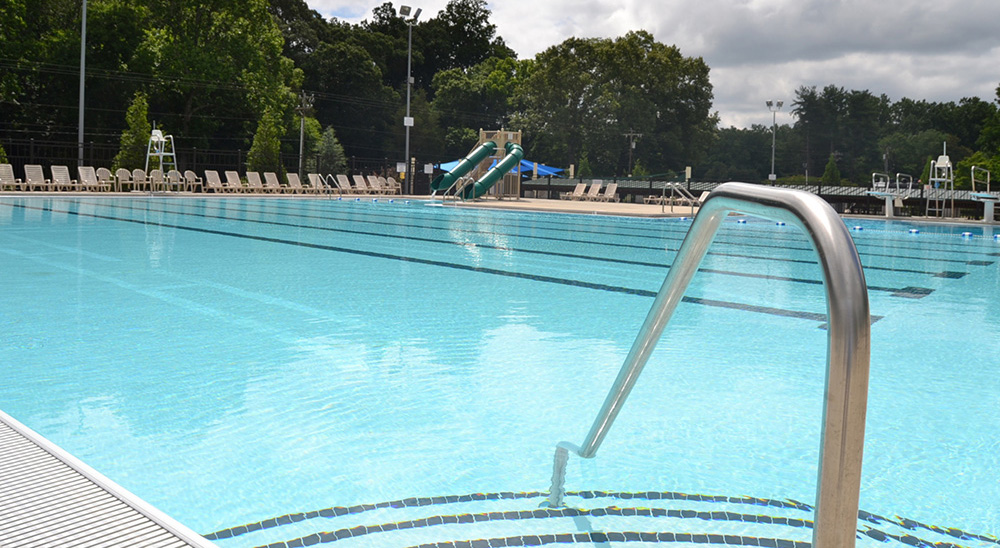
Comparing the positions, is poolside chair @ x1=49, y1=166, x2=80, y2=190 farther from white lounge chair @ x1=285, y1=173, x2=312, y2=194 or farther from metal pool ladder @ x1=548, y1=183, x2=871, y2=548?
metal pool ladder @ x1=548, y1=183, x2=871, y2=548

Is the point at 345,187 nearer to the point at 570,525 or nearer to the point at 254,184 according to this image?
the point at 254,184

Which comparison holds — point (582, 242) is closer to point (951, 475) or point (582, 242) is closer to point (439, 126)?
point (951, 475)

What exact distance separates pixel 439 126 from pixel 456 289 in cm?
5172

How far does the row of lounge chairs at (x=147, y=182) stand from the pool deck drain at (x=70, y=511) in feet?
82.7

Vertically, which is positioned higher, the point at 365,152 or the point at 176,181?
the point at 365,152

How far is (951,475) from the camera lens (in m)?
3.25

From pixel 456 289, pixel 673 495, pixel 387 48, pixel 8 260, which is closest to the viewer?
pixel 673 495

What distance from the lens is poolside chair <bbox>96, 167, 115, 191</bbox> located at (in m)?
26.2

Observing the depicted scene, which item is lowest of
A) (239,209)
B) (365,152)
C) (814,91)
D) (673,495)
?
(673,495)

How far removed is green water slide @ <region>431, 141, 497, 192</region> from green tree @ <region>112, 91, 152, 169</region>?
10.2m

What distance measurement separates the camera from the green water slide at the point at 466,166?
2834 cm

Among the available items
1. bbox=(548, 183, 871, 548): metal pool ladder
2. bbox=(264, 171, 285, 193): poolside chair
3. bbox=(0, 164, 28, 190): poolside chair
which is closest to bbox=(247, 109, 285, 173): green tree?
bbox=(264, 171, 285, 193): poolside chair

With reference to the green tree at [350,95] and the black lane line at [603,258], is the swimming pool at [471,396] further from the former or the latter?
the green tree at [350,95]

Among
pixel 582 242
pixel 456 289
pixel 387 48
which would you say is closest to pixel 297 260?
pixel 456 289
